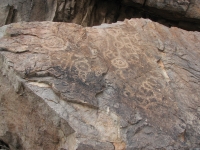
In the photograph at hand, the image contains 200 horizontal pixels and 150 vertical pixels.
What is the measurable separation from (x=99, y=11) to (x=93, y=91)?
3872mm

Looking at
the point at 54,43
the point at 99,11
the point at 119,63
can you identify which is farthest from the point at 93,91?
the point at 99,11

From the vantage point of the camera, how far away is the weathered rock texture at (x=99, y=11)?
563 centimetres

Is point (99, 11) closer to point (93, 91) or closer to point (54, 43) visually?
point (54, 43)

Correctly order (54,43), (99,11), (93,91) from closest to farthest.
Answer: (93,91) < (54,43) < (99,11)

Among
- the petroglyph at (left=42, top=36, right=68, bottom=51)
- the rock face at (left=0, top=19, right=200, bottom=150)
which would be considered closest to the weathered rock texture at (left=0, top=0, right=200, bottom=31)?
the rock face at (left=0, top=19, right=200, bottom=150)

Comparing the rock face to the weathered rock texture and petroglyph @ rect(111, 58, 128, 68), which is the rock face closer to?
petroglyph @ rect(111, 58, 128, 68)

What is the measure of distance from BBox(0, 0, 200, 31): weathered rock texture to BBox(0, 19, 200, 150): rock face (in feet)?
8.12

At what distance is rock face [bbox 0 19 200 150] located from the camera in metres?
2.48

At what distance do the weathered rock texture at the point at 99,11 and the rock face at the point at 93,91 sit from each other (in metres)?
2.47

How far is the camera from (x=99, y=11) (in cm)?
620

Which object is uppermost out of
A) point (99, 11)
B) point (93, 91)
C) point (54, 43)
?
point (54, 43)

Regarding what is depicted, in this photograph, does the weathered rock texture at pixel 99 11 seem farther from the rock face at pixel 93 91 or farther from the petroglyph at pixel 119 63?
the petroglyph at pixel 119 63

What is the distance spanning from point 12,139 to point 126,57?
1.48 meters

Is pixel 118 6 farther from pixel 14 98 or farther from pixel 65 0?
pixel 14 98
